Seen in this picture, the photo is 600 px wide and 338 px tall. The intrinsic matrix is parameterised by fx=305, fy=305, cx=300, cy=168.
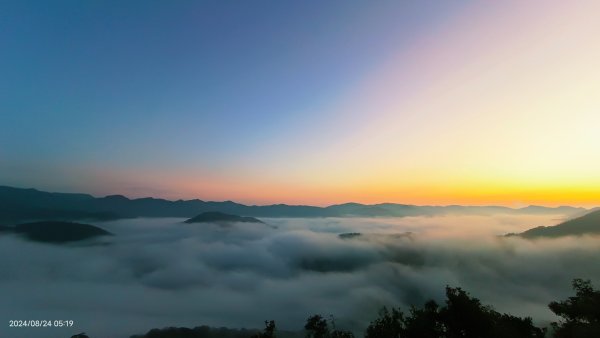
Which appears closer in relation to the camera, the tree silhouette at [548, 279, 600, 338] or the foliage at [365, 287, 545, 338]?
the tree silhouette at [548, 279, 600, 338]

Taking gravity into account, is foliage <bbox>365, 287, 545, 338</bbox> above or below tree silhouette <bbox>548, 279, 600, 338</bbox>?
below

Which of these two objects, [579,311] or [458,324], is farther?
[458,324]

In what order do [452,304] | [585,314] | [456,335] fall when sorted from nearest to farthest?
1. [585,314]
2. [456,335]
3. [452,304]

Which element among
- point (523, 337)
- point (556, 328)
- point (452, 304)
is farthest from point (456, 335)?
point (556, 328)

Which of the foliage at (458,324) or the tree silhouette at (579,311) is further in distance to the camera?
the foliage at (458,324)

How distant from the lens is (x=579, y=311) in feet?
98.2

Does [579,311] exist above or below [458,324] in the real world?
above

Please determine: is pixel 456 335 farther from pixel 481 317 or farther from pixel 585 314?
pixel 585 314

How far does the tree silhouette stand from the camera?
2823 cm

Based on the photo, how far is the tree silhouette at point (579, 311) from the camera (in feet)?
92.6

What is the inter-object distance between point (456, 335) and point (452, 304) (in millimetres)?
3188

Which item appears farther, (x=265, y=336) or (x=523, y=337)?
(x=265, y=336)

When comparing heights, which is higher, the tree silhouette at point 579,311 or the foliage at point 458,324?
the tree silhouette at point 579,311

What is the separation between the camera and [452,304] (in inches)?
1329
